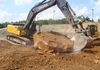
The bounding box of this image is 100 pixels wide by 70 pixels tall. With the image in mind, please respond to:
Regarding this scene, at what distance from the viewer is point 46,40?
51.1 feet

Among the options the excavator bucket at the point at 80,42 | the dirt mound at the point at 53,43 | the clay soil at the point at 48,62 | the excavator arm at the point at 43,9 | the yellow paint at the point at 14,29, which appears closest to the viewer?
the clay soil at the point at 48,62

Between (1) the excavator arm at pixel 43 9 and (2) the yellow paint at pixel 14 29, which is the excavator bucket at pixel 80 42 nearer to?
(1) the excavator arm at pixel 43 9

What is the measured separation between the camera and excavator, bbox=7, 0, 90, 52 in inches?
617

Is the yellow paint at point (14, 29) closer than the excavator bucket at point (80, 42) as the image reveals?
No

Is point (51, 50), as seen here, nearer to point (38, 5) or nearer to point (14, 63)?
point (14, 63)

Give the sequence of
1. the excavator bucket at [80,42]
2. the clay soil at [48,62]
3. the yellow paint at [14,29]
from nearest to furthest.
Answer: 1. the clay soil at [48,62]
2. the excavator bucket at [80,42]
3. the yellow paint at [14,29]

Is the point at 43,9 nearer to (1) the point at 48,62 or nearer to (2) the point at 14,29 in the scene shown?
(2) the point at 14,29

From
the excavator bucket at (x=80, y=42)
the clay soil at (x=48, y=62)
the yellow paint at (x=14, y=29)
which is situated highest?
the yellow paint at (x=14, y=29)

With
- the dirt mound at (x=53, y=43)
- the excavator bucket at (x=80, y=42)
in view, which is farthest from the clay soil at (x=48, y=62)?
the excavator bucket at (x=80, y=42)

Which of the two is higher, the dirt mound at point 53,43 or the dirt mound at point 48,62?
the dirt mound at point 53,43

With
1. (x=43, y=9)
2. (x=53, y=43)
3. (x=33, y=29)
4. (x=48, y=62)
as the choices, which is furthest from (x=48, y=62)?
(x=33, y=29)

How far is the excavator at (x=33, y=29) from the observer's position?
15.7 meters

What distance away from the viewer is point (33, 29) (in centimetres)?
2177

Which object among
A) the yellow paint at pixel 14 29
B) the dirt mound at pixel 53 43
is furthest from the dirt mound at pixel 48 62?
the yellow paint at pixel 14 29
